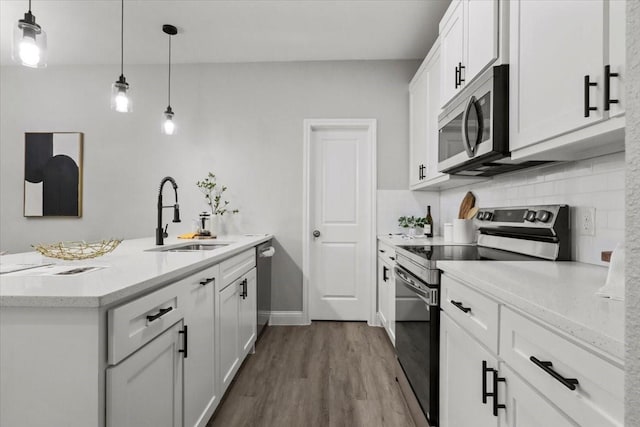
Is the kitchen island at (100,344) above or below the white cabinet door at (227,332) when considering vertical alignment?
above

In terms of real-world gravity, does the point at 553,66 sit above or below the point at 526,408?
above

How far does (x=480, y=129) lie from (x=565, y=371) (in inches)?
50.9

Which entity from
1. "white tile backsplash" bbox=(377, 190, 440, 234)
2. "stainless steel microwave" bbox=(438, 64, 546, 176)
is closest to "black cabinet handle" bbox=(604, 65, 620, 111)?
"stainless steel microwave" bbox=(438, 64, 546, 176)

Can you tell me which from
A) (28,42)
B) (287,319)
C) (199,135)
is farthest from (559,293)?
(199,135)

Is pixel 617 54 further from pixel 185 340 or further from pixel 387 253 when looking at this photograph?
pixel 387 253

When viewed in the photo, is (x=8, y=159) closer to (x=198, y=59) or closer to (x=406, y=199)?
(x=198, y=59)

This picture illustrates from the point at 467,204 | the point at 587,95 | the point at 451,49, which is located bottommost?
the point at 467,204

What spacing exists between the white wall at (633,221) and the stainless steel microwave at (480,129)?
4.36ft

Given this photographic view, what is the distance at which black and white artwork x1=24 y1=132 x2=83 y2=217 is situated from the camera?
3791 millimetres

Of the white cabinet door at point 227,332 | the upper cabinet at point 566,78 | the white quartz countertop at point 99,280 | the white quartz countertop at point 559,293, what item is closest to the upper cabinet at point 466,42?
the upper cabinet at point 566,78

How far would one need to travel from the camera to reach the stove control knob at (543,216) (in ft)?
5.47

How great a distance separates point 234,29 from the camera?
10.2 ft

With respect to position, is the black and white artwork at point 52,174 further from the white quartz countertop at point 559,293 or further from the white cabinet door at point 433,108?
the white quartz countertop at point 559,293

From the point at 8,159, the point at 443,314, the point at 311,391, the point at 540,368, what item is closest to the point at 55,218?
the point at 8,159
